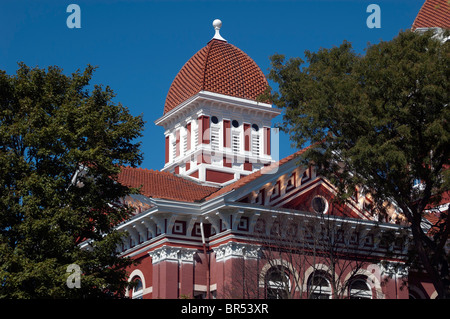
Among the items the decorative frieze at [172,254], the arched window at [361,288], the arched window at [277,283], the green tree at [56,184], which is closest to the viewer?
the green tree at [56,184]

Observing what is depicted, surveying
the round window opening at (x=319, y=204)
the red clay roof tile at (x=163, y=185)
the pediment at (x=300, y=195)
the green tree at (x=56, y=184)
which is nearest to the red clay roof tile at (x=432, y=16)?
the pediment at (x=300, y=195)

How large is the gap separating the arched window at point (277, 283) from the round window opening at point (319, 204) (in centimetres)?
305

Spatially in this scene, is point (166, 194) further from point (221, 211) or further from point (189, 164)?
point (189, 164)

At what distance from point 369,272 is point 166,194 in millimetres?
8825

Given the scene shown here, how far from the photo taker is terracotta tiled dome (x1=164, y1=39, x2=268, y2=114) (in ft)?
140

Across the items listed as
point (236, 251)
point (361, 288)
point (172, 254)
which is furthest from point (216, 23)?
point (361, 288)

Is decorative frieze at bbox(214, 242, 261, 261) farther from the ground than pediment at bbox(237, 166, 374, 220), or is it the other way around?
pediment at bbox(237, 166, 374, 220)

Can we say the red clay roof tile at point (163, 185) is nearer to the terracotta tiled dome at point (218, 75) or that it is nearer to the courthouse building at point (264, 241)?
the courthouse building at point (264, 241)

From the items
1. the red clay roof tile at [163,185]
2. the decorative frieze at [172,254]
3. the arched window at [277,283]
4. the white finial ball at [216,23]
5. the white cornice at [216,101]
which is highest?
the white finial ball at [216,23]

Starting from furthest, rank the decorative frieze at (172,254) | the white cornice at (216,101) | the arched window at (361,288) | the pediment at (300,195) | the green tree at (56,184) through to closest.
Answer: the white cornice at (216,101)
the arched window at (361,288)
the pediment at (300,195)
the decorative frieze at (172,254)
the green tree at (56,184)

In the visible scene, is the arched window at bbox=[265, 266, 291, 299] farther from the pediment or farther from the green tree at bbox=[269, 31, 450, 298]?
the green tree at bbox=[269, 31, 450, 298]

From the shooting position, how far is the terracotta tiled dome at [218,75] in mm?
42750

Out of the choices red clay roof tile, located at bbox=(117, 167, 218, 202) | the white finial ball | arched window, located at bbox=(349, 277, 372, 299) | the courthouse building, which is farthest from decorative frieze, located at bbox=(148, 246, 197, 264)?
the white finial ball

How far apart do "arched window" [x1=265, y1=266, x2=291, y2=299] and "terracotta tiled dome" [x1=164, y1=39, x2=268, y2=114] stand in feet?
44.6
